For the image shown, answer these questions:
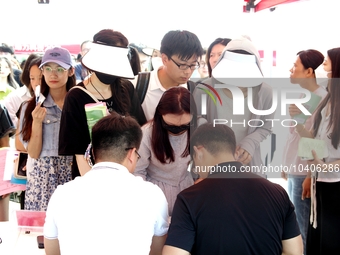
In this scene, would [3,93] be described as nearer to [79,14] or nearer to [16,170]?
[16,170]

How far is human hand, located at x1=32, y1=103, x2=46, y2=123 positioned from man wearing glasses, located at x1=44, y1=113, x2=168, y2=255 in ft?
2.92

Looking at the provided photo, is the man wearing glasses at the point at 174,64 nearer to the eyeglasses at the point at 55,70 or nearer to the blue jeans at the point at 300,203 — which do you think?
the eyeglasses at the point at 55,70

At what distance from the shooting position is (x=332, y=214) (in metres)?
2.26

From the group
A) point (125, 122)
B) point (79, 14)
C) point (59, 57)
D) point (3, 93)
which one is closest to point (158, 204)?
point (125, 122)

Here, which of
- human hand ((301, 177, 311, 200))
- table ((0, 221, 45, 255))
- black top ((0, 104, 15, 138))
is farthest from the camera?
black top ((0, 104, 15, 138))

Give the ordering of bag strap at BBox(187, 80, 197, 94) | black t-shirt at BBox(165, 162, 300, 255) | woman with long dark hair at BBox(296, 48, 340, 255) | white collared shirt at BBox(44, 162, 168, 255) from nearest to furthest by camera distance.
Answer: white collared shirt at BBox(44, 162, 168, 255)
black t-shirt at BBox(165, 162, 300, 255)
bag strap at BBox(187, 80, 197, 94)
woman with long dark hair at BBox(296, 48, 340, 255)

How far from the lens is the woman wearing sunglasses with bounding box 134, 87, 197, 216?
1.81 metres

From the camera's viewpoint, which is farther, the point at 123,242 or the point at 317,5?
the point at 317,5

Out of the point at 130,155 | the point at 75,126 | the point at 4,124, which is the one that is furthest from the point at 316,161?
the point at 4,124

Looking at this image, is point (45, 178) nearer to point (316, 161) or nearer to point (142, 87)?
point (142, 87)

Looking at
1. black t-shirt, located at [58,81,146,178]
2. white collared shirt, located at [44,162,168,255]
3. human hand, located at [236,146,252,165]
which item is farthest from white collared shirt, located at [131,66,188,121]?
white collared shirt, located at [44,162,168,255]

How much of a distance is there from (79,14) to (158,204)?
6834mm

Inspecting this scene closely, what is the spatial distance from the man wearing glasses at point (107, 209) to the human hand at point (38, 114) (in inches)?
35.1

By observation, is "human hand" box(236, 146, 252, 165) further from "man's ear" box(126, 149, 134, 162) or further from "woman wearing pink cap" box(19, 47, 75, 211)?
"woman wearing pink cap" box(19, 47, 75, 211)
